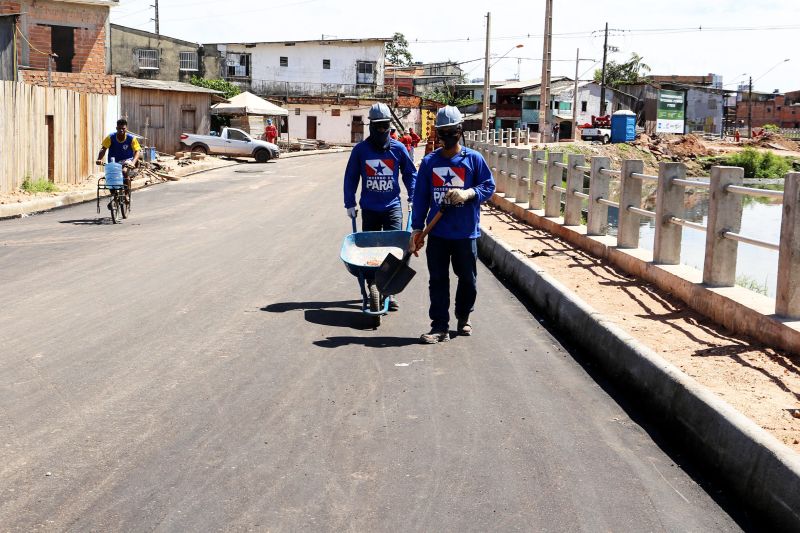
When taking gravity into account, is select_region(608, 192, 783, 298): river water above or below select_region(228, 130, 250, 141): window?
below

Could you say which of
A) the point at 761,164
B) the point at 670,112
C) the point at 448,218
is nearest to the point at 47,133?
the point at 448,218

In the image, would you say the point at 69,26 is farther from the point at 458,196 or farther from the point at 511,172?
the point at 458,196

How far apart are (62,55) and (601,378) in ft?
120

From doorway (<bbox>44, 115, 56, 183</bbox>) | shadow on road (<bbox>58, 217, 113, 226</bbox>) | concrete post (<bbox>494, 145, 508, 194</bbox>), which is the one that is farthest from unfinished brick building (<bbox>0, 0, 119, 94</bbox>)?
shadow on road (<bbox>58, 217, 113, 226</bbox>)

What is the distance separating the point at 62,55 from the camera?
3941 cm

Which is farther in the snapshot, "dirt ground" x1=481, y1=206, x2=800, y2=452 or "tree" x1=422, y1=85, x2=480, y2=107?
"tree" x1=422, y1=85, x2=480, y2=107

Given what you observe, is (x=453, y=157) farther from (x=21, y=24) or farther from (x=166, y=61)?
(x=166, y=61)

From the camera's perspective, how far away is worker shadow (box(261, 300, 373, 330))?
9.01 meters

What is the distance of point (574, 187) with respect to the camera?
15.2 meters

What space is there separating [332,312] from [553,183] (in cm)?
810

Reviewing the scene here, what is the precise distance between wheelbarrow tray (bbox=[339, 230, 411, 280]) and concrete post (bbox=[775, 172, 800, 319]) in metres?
3.17

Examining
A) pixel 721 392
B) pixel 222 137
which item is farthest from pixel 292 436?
pixel 222 137

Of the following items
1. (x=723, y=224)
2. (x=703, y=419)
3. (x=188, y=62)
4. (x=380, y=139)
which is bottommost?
(x=703, y=419)

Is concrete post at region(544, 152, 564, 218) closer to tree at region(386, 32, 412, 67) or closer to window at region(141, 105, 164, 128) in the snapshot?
window at region(141, 105, 164, 128)
